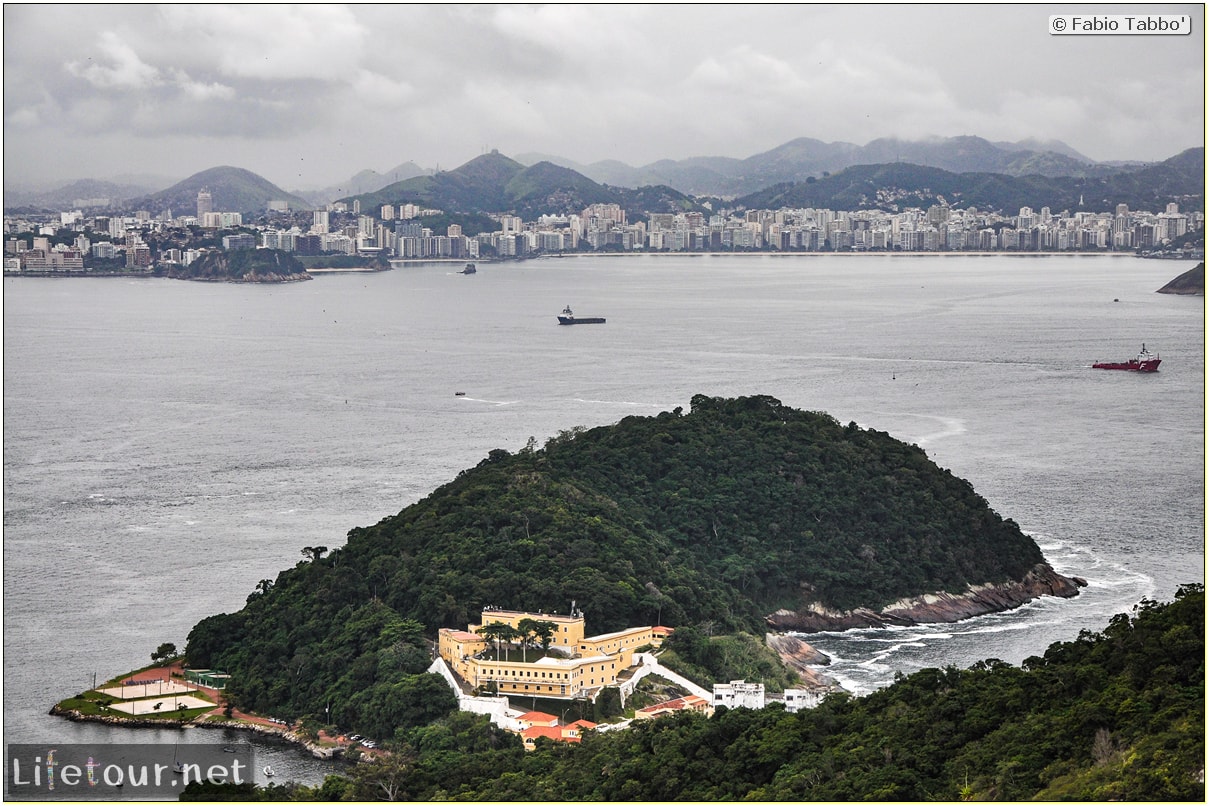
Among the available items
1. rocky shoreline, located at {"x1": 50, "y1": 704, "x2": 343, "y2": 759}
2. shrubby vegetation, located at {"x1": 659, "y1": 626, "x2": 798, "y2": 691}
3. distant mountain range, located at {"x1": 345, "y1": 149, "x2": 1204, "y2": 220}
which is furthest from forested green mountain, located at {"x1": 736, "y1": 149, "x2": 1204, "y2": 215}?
rocky shoreline, located at {"x1": 50, "y1": 704, "x2": 343, "y2": 759}

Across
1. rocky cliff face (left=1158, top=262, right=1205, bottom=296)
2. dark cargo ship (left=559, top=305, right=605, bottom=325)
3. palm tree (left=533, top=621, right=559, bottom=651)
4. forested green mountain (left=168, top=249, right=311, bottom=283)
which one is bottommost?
palm tree (left=533, top=621, right=559, bottom=651)

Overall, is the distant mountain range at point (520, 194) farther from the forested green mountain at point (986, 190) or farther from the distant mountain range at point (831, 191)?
the forested green mountain at point (986, 190)

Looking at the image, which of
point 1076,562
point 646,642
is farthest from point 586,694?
point 1076,562

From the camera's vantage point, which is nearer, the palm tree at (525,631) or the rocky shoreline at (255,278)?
the palm tree at (525,631)

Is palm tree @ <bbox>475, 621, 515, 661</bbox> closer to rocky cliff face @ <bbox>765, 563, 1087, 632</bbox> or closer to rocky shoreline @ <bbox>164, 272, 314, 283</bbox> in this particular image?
rocky cliff face @ <bbox>765, 563, 1087, 632</bbox>

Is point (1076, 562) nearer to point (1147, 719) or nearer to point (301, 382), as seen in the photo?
point (1147, 719)

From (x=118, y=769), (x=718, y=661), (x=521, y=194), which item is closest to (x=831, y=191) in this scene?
(x=521, y=194)

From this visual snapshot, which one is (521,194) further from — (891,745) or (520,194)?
(891,745)

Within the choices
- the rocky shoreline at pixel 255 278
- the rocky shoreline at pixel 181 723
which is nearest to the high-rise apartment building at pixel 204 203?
the rocky shoreline at pixel 255 278
